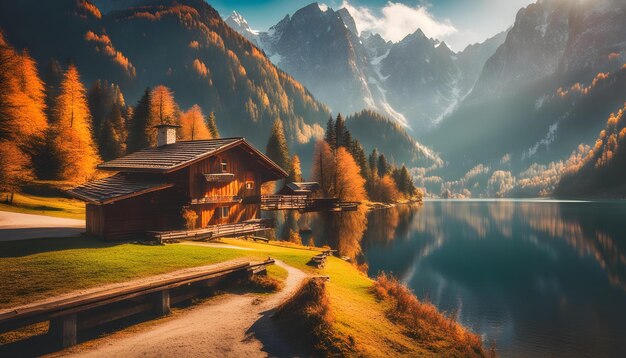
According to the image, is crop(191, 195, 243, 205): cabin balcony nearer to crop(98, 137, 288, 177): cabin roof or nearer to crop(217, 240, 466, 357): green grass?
crop(98, 137, 288, 177): cabin roof

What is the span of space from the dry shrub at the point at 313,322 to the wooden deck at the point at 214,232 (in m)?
16.4

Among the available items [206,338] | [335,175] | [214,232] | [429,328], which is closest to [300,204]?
[214,232]

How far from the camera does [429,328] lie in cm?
1803

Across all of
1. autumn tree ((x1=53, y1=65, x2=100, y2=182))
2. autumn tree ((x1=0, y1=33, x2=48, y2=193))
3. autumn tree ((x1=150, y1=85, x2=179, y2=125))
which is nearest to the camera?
autumn tree ((x1=0, y1=33, x2=48, y2=193))

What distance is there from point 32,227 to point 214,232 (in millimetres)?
14192

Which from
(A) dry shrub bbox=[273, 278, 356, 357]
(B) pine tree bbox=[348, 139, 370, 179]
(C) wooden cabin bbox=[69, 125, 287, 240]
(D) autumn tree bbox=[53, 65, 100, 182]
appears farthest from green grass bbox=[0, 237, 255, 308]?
(B) pine tree bbox=[348, 139, 370, 179]

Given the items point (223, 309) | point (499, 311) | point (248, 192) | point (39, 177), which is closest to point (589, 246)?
point (499, 311)

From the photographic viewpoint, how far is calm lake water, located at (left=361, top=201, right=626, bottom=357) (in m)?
23.8

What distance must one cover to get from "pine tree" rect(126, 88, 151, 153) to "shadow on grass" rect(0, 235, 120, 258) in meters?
44.8

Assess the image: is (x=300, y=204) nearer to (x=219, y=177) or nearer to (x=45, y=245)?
(x=219, y=177)

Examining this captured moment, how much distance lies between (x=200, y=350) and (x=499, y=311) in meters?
26.2

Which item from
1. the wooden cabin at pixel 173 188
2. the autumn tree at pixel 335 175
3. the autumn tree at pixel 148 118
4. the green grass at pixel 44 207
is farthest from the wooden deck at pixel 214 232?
the autumn tree at pixel 148 118

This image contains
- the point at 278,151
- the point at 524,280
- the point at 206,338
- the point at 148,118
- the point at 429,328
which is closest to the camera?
the point at 206,338

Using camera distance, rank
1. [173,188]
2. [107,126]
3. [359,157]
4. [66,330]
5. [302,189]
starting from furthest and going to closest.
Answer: [359,157] < [302,189] < [107,126] < [173,188] < [66,330]
